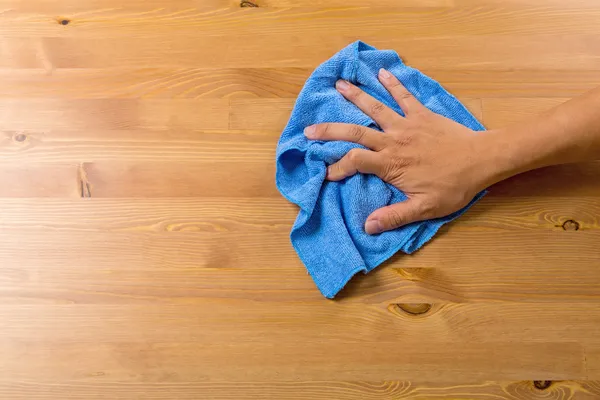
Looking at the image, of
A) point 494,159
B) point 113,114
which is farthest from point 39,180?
point 494,159

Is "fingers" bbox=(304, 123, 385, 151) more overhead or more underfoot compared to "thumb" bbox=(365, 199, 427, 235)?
more overhead

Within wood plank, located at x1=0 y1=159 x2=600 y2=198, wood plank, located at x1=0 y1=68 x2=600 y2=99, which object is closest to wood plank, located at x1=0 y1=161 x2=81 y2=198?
wood plank, located at x1=0 y1=159 x2=600 y2=198

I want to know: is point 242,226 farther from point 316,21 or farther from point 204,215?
point 316,21

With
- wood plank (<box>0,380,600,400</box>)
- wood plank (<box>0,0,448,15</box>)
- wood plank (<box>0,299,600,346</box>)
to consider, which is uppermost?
wood plank (<box>0,0,448,15</box>)

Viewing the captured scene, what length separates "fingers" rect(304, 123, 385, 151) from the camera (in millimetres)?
806

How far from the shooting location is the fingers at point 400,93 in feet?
2.75

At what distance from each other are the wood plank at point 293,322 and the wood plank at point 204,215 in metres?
0.13

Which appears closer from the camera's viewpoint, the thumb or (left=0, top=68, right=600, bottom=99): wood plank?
the thumb

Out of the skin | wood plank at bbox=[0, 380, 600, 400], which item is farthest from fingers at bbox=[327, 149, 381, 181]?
wood plank at bbox=[0, 380, 600, 400]

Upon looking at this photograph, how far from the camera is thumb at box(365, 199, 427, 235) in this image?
2.60 ft

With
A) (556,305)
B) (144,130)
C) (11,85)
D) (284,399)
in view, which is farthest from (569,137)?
(11,85)

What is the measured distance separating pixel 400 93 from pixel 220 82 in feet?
1.06

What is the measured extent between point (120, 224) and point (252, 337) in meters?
0.29

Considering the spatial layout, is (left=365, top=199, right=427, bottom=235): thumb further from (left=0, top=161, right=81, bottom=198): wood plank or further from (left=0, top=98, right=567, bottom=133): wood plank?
(left=0, top=161, right=81, bottom=198): wood plank
